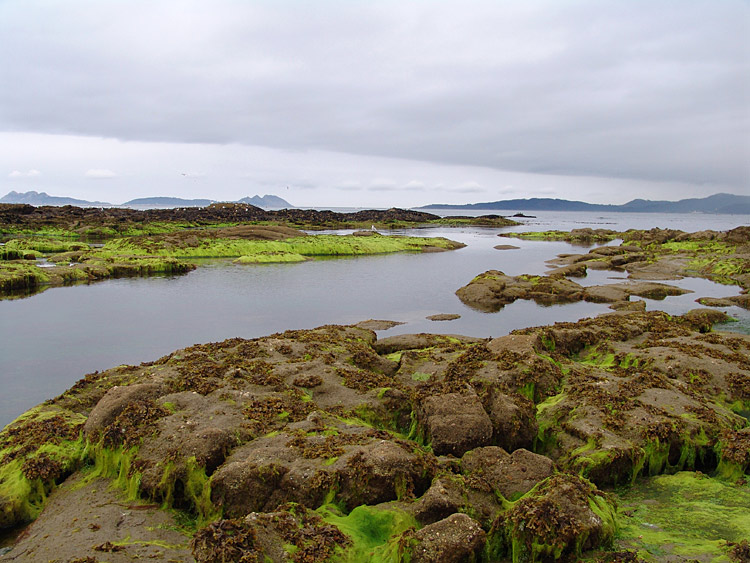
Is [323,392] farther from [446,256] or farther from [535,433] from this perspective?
[446,256]

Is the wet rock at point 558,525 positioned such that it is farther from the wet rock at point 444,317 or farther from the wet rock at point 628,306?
the wet rock at point 628,306

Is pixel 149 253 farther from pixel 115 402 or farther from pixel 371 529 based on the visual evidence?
pixel 371 529

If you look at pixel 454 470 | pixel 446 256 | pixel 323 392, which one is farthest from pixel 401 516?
pixel 446 256

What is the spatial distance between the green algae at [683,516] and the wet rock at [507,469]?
4.32ft

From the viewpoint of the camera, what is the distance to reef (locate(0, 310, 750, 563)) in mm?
6004

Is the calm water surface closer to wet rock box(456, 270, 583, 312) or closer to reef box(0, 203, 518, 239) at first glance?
wet rock box(456, 270, 583, 312)

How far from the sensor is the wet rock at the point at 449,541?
18.5ft

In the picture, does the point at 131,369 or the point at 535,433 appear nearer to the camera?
the point at 535,433

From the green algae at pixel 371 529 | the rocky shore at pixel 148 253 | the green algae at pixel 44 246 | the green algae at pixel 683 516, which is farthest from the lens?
the green algae at pixel 44 246

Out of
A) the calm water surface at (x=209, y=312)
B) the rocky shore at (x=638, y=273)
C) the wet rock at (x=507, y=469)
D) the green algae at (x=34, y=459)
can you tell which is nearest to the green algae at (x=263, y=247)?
the calm water surface at (x=209, y=312)

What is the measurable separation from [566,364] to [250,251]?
1677 inches

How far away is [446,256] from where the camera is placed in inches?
2137

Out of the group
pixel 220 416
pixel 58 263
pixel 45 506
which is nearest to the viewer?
pixel 45 506

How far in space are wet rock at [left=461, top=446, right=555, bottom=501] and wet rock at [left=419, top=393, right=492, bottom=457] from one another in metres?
0.56
